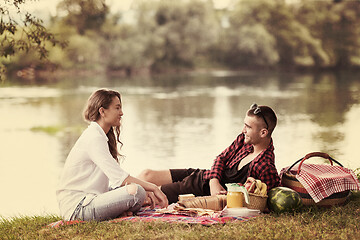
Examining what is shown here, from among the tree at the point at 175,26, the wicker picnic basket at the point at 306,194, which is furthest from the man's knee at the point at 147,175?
the tree at the point at 175,26

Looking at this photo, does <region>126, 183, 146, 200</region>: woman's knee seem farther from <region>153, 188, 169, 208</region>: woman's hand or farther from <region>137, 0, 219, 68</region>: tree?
<region>137, 0, 219, 68</region>: tree

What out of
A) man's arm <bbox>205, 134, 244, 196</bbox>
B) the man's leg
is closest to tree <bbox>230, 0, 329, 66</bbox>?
the man's leg

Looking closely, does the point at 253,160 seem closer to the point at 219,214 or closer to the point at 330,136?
the point at 219,214

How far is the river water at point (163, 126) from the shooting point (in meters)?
9.11

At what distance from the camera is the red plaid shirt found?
3.82 m

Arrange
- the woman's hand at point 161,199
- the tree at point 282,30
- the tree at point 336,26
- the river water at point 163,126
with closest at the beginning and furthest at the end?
the woman's hand at point 161,199 → the river water at point 163,126 → the tree at point 336,26 → the tree at point 282,30

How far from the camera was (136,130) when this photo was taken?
535 inches

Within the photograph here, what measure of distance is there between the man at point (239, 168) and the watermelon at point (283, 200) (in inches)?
5.5

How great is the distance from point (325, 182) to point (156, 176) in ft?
4.50

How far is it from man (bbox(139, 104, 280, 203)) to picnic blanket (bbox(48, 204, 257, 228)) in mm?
323

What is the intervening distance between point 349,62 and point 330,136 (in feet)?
86.6

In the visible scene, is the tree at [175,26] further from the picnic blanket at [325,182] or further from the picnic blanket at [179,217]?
the picnic blanket at [179,217]

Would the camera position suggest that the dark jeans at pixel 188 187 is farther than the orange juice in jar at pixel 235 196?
Yes

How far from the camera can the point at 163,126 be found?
1373cm
